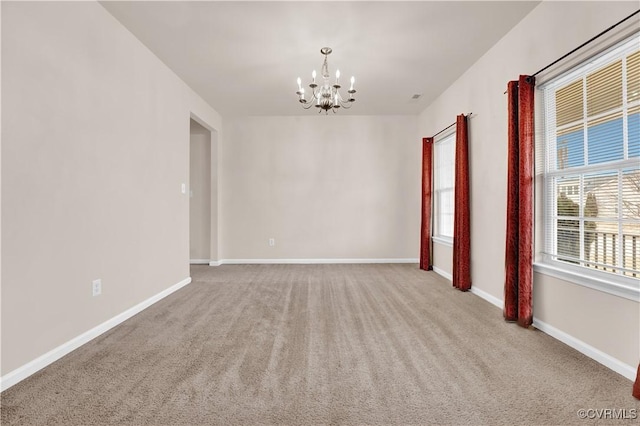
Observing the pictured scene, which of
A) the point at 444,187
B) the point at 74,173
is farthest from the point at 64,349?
the point at 444,187

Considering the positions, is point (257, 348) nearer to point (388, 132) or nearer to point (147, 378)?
point (147, 378)

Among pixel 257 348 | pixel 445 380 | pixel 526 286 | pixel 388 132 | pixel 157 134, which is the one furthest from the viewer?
pixel 388 132

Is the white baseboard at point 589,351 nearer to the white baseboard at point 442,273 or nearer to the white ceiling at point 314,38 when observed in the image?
the white baseboard at point 442,273

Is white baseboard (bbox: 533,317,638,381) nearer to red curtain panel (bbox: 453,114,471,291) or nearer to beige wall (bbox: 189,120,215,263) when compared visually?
red curtain panel (bbox: 453,114,471,291)

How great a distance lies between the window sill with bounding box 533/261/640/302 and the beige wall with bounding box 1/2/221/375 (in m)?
3.74

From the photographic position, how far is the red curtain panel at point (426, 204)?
5270 millimetres

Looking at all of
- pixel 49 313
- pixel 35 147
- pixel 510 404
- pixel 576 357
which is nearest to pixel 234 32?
pixel 35 147

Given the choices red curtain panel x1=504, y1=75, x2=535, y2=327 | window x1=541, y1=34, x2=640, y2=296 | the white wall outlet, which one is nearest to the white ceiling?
red curtain panel x1=504, y1=75, x2=535, y2=327

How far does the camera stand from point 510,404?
1.63 meters

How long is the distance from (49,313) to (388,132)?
5.49 meters

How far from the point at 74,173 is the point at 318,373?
2312 millimetres
